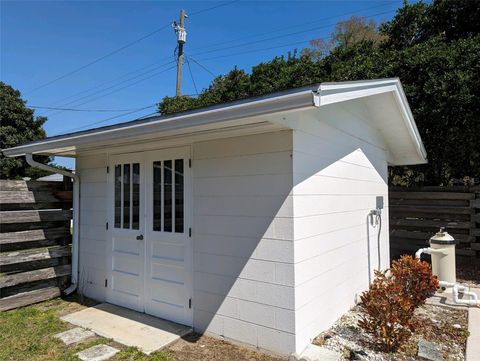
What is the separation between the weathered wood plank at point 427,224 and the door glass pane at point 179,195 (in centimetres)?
554

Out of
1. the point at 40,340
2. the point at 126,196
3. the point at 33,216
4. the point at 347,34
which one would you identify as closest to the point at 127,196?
the point at 126,196

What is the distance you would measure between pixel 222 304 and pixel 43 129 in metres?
19.1

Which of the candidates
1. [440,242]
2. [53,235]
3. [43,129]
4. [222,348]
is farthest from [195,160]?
[43,129]

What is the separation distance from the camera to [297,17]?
53.1 feet

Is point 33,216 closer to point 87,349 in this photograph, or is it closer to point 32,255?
point 32,255

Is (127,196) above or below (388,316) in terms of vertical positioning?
above

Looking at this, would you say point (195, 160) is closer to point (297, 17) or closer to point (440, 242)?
point (440, 242)

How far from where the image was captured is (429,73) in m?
6.89

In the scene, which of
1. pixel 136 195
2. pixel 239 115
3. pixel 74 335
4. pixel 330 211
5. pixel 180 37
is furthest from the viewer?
pixel 180 37

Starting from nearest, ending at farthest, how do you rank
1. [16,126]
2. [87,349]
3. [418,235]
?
[87,349] → [418,235] → [16,126]

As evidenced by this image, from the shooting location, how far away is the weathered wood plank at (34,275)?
4.66m

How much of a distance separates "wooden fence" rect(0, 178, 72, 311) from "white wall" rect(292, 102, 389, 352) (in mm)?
3909

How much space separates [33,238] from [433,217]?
24.6ft

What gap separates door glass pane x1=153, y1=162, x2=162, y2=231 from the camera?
434 cm
